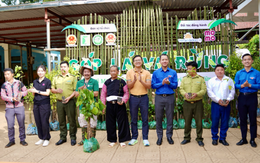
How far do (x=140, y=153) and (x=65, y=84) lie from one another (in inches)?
77.3

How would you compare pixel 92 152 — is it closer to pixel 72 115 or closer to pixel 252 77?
pixel 72 115

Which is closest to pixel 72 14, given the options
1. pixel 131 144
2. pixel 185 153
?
pixel 131 144

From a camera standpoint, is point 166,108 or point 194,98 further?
point 166,108

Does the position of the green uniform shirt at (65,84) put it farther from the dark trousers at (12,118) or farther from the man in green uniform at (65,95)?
the dark trousers at (12,118)

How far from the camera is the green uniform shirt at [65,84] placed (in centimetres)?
423

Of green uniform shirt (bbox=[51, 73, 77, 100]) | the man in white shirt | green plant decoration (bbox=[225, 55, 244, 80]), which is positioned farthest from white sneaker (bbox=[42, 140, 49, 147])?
green plant decoration (bbox=[225, 55, 244, 80])

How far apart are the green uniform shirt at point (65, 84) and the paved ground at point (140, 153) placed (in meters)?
1.03

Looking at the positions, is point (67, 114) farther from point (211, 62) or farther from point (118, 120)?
point (211, 62)

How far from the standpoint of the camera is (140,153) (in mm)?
3725

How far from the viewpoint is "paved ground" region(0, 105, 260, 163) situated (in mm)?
3424

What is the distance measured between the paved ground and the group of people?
0.48ft

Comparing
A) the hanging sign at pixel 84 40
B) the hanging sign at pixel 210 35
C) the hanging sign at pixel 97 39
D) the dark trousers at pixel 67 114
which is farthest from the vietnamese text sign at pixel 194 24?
the dark trousers at pixel 67 114

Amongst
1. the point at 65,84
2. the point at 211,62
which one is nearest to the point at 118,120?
the point at 65,84

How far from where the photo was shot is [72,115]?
4277 millimetres
